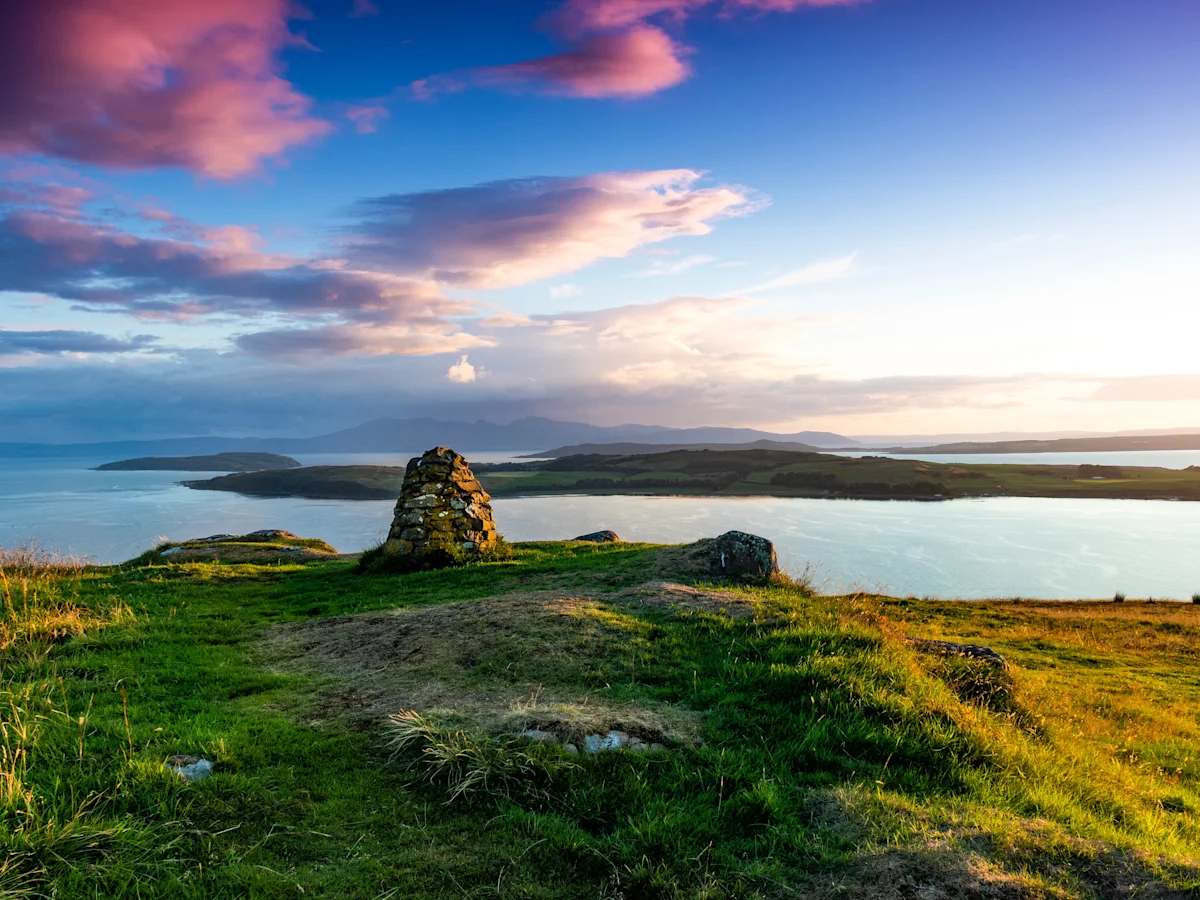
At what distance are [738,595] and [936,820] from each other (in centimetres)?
682

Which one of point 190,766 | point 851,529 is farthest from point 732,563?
A: point 851,529

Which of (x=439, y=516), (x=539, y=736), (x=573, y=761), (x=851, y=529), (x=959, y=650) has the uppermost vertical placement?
(x=439, y=516)

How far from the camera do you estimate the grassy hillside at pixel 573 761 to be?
4.68 m

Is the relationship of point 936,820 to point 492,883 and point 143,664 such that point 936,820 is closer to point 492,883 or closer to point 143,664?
point 492,883

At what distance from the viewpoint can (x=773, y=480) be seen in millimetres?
137750

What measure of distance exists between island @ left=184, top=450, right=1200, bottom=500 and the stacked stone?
90775 millimetres

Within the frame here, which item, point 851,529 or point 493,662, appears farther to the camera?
point 851,529

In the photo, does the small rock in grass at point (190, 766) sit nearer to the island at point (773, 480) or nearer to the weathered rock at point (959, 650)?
the weathered rock at point (959, 650)

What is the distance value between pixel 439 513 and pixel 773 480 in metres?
127

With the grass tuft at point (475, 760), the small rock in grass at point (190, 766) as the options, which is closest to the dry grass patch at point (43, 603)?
the small rock in grass at point (190, 766)

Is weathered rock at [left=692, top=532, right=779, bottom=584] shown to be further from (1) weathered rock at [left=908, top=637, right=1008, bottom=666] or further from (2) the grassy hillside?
(1) weathered rock at [left=908, top=637, right=1008, bottom=666]

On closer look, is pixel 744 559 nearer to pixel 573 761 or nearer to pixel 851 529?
pixel 573 761

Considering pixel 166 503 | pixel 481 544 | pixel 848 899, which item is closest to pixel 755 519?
pixel 481 544

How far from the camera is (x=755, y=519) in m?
85.8
